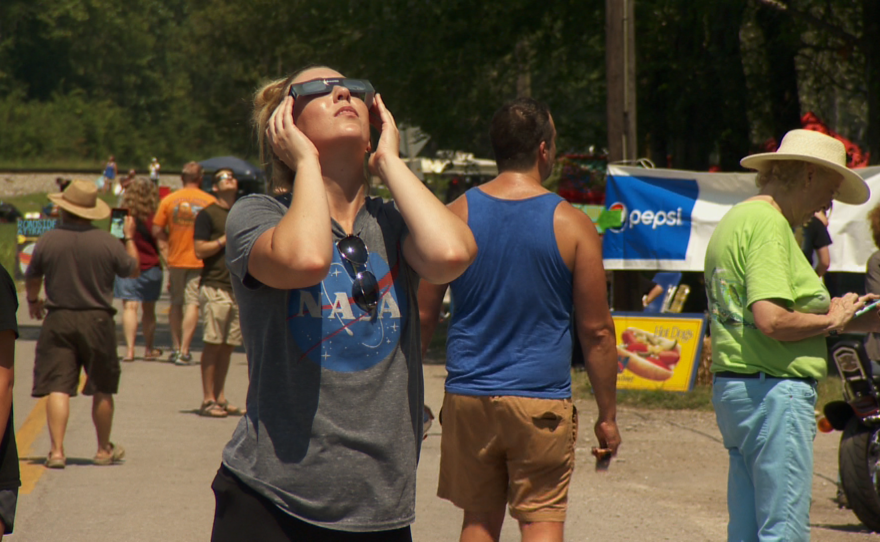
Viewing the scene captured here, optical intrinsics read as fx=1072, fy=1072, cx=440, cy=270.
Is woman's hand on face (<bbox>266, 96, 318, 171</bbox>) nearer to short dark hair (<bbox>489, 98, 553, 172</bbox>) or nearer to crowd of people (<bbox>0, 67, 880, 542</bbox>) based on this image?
crowd of people (<bbox>0, 67, 880, 542</bbox>)

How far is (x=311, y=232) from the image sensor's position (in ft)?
7.64

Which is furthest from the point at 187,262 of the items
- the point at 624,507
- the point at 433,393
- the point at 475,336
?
the point at 475,336

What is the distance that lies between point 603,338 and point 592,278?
9.2 inches

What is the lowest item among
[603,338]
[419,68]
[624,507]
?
[624,507]

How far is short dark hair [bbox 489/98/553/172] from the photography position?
165 inches

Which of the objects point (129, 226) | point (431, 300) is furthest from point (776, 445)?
point (129, 226)

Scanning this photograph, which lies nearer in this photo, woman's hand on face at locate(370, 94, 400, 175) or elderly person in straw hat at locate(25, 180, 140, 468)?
woman's hand on face at locate(370, 94, 400, 175)

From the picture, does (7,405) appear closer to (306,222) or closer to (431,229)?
(306,222)

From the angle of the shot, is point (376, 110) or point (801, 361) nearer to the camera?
point (376, 110)

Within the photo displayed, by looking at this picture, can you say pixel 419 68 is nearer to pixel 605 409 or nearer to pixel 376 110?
pixel 605 409

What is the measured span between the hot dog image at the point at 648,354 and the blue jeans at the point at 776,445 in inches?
229

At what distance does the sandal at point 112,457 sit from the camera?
23.7 feet

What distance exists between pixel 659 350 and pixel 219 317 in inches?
154

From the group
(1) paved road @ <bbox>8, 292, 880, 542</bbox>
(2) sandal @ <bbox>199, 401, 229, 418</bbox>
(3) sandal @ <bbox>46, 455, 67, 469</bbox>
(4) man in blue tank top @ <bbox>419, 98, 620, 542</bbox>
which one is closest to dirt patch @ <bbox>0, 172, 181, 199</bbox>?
(2) sandal @ <bbox>199, 401, 229, 418</bbox>
